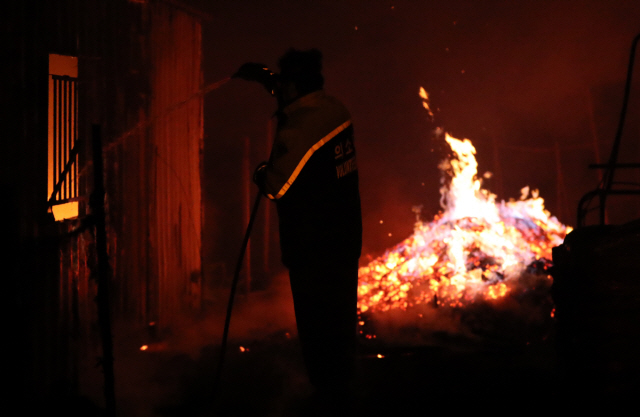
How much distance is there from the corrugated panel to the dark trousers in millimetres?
4206

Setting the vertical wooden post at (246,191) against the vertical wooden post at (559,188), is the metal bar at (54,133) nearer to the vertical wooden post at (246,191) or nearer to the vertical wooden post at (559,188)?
the vertical wooden post at (246,191)

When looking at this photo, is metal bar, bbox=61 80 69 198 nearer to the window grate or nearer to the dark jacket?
the window grate

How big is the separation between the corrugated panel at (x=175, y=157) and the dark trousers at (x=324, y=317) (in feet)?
13.8

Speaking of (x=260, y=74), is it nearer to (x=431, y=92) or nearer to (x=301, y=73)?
(x=301, y=73)

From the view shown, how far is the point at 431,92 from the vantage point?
48.0 feet

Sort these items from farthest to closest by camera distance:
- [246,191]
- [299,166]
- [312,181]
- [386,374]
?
[246,191] → [386,374] → [312,181] → [299,166]

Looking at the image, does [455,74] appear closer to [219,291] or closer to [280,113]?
[219,291]

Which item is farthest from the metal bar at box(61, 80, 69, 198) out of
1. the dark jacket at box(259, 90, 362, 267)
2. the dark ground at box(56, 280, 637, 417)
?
the dark jacket at box(259, 90, 362, 267)

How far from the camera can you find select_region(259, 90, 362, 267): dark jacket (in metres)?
3.56

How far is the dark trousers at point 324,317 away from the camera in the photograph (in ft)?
12.3

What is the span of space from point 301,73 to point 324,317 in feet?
6.13

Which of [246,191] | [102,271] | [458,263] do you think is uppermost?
[246,191]

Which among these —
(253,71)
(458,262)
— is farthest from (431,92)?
(253,71)

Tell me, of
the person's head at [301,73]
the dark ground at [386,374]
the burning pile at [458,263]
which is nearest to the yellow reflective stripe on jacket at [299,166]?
the person's head at [301,73]
